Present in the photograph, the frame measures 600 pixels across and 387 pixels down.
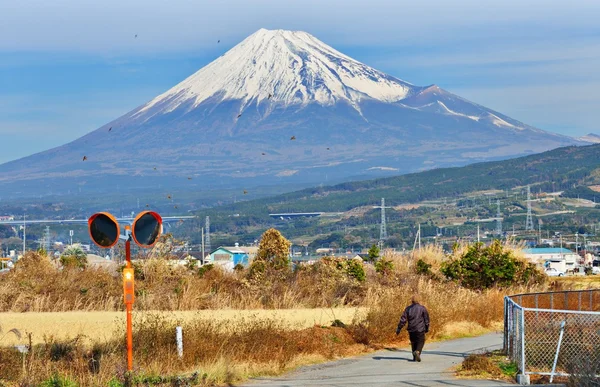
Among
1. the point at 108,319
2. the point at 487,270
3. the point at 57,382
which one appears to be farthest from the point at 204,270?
the point at 57,382

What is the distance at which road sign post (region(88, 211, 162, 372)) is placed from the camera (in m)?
17.5

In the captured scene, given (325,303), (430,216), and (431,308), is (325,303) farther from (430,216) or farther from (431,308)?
(430,216)

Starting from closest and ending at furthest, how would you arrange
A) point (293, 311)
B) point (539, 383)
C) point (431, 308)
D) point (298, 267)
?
point (539, 383) → point (431, 308) → point (293, 311) → point (298, 267)

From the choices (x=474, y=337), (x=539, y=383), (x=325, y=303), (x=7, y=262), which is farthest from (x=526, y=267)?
(x=7, y=262)

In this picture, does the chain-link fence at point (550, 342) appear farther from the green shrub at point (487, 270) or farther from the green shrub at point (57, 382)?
the green shrub at point (487, 270)

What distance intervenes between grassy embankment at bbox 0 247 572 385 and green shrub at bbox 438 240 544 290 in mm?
663

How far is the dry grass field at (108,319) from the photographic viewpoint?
2498 cm

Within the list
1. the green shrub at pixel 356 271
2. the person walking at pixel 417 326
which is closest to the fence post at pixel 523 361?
the person walking at pixel 417 326

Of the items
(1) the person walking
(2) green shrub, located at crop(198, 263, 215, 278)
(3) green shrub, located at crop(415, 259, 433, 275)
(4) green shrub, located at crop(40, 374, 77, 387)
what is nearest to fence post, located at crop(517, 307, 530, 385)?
(1) the person walking

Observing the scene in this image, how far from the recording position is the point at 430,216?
164m

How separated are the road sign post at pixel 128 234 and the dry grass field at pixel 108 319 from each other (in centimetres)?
520

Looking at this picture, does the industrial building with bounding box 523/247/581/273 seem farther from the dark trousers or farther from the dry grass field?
the dark trousers

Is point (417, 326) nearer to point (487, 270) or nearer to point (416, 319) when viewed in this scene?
point (416, 319)

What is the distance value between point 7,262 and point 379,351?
30.0 metres
